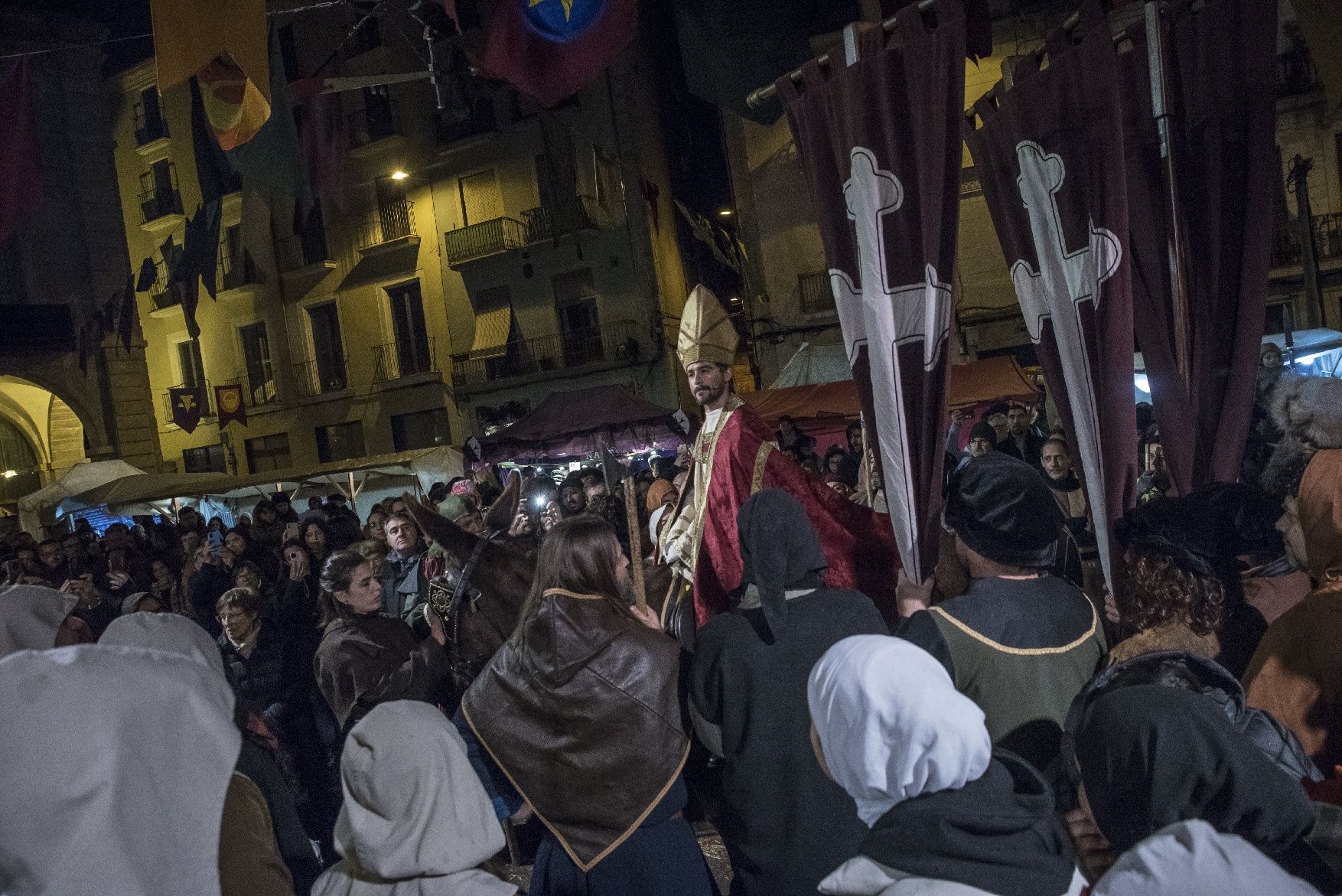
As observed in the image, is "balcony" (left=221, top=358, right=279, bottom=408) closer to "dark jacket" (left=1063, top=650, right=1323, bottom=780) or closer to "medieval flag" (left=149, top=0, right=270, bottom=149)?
"medieval flag" (left=149, top=0, right=270, bottom=149)

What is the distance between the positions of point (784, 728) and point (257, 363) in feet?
104

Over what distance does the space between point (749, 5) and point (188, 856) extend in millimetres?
5304

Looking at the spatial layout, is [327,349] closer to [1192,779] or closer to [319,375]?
[319,375]

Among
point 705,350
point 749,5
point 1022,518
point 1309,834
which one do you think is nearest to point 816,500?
point 705,350

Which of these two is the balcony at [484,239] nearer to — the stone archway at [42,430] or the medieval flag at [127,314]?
the medieval flag at [127,314]

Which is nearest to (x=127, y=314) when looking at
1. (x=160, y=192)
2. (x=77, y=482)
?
(x=77, y=482)

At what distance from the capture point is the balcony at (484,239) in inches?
1042

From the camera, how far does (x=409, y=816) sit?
7.87 ft

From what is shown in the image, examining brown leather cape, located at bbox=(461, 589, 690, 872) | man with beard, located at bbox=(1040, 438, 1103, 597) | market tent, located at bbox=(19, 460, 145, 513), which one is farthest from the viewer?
market tent, located at bbox=(19, 460, 145, 513)

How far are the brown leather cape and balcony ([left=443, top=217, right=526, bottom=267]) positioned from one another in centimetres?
2462

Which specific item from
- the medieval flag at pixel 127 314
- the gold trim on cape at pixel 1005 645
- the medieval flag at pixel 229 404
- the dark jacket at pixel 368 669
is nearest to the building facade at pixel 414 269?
the medieval flag at pixel 229 404

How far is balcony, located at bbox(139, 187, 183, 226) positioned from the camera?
30359 millimetres

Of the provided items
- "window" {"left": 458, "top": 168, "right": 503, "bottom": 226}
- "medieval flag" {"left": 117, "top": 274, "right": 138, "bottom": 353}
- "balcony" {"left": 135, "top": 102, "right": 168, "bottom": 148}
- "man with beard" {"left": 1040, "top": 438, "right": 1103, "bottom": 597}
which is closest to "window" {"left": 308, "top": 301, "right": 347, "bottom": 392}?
"window" {"left": 458, "top": 168, "right": 503, "bottom": 226}

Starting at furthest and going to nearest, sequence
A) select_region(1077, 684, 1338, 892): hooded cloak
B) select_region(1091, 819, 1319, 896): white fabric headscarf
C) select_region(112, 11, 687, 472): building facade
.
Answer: select_region(112, 11, 687, 472): building facade
select_region(1077, 684, 1338, 892): hooded cloak
select_region(1091, 819, 1319, 896): white fabric headscarf
